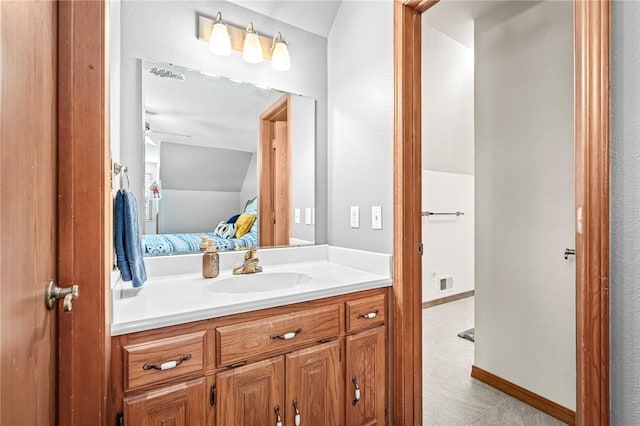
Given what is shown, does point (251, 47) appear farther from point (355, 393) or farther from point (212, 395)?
point (355, 393)

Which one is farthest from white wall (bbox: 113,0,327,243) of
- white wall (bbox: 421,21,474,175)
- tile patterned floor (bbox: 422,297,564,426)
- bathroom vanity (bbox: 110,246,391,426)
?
white wall (bbox: 421,21,474,175)

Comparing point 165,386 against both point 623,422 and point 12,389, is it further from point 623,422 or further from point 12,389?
point 623,422

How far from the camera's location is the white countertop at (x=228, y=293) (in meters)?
1.02

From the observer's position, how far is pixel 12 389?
53 centimetres

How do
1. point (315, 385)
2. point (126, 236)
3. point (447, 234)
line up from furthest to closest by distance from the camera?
point (447, 234), point (315, 385), point (126, 236)

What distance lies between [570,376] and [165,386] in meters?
2.00

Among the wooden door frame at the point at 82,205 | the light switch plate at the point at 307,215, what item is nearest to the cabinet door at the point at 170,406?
the wooden door frame at the point at 82,205

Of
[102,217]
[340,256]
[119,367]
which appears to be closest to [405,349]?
[340,256]

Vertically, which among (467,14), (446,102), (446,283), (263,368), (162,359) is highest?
(467,14)

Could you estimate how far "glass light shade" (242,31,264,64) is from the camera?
68.9 inches

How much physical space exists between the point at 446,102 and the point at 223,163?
258 cm

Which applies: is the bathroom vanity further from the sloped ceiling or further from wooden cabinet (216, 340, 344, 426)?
the sloped ceiling

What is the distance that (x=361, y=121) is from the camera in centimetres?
177

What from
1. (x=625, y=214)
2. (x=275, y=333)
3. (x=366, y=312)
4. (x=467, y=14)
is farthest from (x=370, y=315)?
(x=467, y=14)
